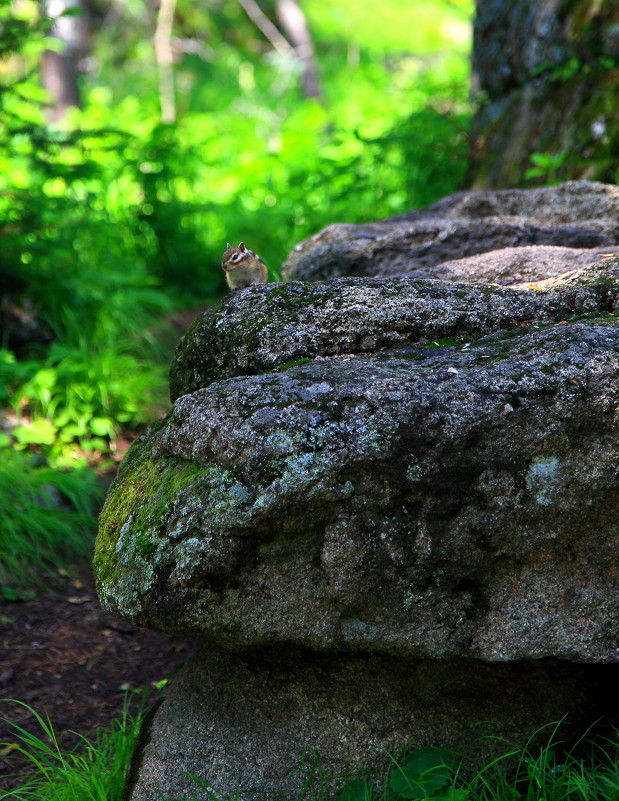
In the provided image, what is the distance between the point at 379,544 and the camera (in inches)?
79.8

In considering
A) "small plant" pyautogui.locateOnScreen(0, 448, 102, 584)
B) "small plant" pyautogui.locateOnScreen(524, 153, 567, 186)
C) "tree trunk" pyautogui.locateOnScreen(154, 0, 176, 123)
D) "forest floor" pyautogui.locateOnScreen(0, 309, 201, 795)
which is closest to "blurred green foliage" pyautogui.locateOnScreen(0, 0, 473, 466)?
"small plant" pyautogui.locateOnScreen(0, 448, 102, 584)

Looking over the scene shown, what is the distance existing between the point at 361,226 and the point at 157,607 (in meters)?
2.61

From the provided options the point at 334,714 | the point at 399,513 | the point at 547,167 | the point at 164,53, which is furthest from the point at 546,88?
the point at 164,53

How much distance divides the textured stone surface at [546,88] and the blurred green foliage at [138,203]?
2.17 ft

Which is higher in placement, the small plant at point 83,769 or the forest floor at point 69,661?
the small plant at point 83,769

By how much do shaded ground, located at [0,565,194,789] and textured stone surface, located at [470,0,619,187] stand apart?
12.9 feet

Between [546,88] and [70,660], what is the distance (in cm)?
522

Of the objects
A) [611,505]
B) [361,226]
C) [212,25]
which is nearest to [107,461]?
[361,226]

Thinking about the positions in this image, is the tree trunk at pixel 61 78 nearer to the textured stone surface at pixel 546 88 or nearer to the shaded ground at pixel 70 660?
the textured stone surface at pixel 546 88

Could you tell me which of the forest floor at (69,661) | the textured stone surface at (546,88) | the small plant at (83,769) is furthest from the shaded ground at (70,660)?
the textured stone surface at (546,88)

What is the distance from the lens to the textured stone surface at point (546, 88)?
16.4ft

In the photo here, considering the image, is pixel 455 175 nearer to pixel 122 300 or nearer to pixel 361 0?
pixel 122 300

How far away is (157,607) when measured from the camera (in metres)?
2.06

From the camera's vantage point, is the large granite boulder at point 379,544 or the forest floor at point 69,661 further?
the forest floor at point 69,661
